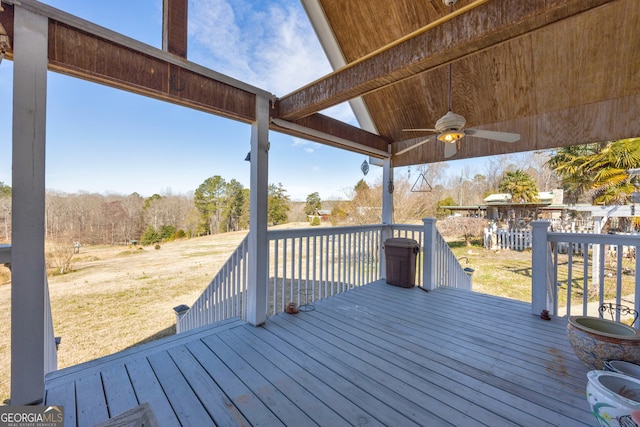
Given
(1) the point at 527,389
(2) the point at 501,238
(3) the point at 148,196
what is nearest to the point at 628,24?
(1) the point at 527,389

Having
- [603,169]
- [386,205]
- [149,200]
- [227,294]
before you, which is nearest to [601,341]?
[386,205]

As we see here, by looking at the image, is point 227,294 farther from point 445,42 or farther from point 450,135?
point 445,42

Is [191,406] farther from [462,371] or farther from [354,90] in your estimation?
[354,90]

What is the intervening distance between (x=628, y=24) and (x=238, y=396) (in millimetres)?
4739

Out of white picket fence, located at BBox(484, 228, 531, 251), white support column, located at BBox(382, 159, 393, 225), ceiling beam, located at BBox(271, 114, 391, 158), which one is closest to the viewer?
ceiling beam, located at BBox(271, 114, 391, 158)

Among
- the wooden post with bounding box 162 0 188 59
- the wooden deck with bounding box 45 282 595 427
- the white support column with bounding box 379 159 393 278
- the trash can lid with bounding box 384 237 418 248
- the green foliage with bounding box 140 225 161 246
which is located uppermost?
the wooden post with bounding box 162 0 188 59

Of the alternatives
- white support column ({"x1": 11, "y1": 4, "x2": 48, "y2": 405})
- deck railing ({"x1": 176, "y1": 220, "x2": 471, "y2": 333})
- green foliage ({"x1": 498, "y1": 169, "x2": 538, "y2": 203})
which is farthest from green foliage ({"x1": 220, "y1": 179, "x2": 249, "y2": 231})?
green foliage ({"x1": 498, "y1": 169, "x2": 538, "y2": 203})

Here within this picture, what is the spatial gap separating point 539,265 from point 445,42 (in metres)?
2.80

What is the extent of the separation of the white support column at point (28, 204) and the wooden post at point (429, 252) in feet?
13.8

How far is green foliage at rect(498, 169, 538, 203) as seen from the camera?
40.2 feet

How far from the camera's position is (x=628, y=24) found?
240 cm

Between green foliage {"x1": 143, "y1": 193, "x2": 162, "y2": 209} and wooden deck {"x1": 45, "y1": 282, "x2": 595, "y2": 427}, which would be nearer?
wooden deck {"x1": 45, "y1": 282, "x2": 595, "y2": 427}

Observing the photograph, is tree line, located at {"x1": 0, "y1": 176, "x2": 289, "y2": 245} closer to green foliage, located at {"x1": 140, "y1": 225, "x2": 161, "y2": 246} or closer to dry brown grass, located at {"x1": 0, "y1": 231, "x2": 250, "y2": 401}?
green foliage, located at {"x1": 140, "y1": 225, "x2": 161, "y2": 246}

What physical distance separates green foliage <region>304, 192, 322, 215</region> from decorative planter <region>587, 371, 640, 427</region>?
12938 millimetres
